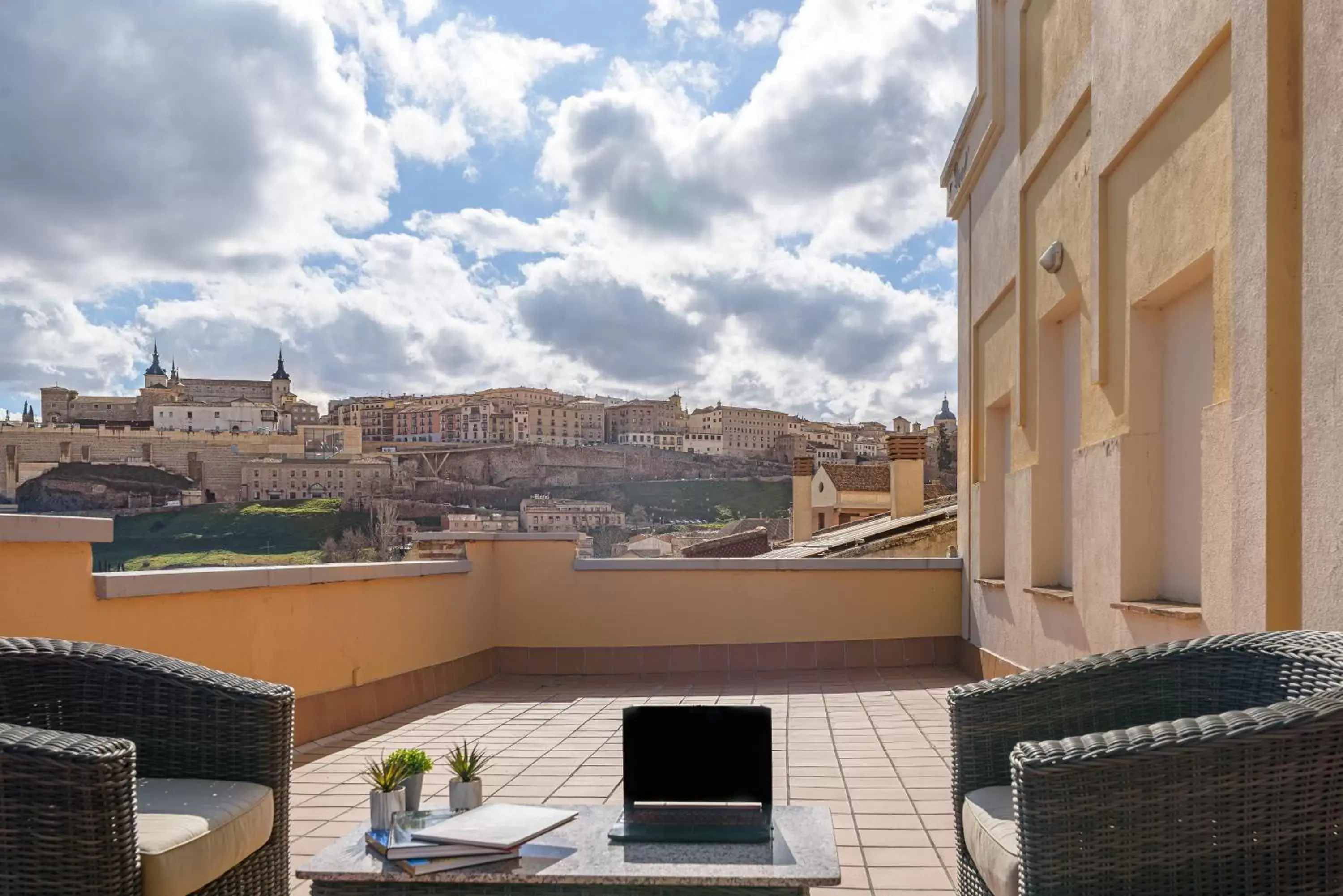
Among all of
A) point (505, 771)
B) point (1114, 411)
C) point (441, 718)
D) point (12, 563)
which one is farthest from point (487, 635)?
point (1114, 411)

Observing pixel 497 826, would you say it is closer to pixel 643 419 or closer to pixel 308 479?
pixel 308 479

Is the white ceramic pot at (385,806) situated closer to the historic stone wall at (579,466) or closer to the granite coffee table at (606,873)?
the granite coffee table at (606,873)

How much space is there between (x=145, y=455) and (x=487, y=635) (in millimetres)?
79573

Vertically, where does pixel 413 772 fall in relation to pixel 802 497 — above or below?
below

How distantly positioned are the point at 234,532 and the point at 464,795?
6757cm

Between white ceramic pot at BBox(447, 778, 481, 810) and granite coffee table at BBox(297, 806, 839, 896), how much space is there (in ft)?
0.76

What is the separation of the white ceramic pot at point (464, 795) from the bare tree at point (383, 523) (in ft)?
169

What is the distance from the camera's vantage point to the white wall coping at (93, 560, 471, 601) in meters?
3.60

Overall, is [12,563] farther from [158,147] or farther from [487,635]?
[158,147]

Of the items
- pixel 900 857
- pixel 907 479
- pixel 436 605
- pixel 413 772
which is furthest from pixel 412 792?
pixel 907 479

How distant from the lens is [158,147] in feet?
56.4

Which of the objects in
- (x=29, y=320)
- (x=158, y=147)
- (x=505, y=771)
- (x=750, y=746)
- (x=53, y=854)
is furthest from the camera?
(x=29, y=320)

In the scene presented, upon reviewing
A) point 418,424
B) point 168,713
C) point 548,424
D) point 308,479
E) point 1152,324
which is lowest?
point 168,713

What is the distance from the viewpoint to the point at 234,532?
63250mm
